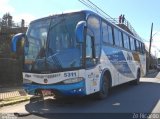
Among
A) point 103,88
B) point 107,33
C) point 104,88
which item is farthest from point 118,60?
point 103,88

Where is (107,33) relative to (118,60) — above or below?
above

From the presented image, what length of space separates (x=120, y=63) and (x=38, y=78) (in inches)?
233

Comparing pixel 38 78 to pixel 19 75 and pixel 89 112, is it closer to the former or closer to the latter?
pixel 89 112

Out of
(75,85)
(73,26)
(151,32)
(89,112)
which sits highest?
(151,32)

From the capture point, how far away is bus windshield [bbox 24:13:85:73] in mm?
10930

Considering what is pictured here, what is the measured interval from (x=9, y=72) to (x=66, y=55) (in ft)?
49.9

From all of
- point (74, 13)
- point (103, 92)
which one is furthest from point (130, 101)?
point (74, 13)

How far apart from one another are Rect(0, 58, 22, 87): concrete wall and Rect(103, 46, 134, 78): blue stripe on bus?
33.8ft

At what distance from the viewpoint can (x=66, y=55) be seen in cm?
1096

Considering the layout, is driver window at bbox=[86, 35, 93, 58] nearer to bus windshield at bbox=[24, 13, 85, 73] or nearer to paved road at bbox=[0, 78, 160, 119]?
bus windshield at bbox=[24, 13, 85, 73]

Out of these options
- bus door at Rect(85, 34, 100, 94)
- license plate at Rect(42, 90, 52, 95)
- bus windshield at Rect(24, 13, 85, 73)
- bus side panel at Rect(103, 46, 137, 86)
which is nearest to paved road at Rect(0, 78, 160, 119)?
license plate at Rect(42, 90, 52, 95)

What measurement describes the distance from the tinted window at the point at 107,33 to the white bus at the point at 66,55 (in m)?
0.31

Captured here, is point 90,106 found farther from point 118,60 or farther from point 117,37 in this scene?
point 117,37

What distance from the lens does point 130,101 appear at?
1260cm
